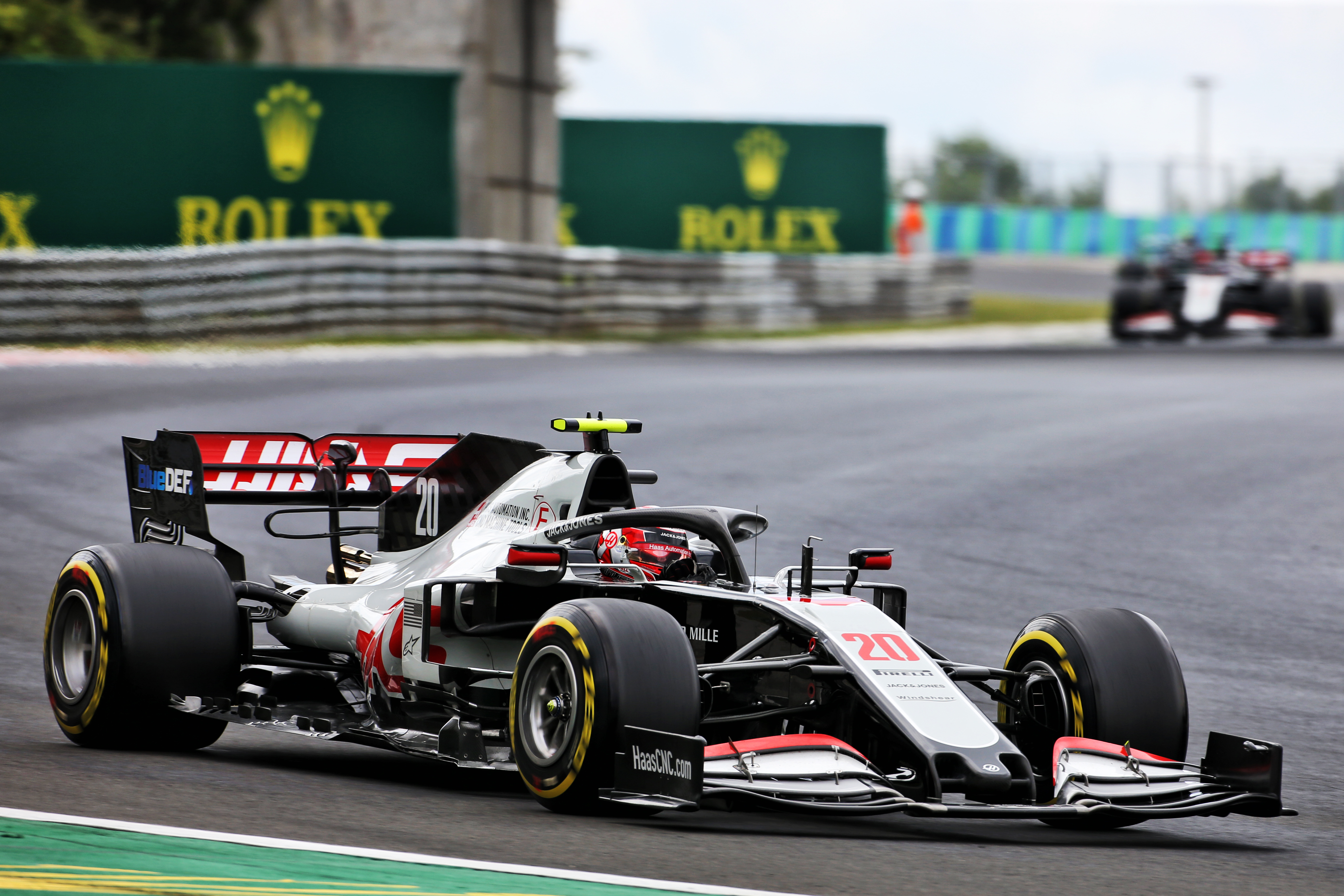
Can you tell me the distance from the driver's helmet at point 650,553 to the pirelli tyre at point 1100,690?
1276 mm

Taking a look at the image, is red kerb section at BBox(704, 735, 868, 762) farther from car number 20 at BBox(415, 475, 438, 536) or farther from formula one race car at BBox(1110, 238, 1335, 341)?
formula one race car at BBox(1110, 238, 1335, 341)

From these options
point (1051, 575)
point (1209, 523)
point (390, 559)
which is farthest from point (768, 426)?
point (390, 559)

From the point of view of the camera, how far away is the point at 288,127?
2444 cm

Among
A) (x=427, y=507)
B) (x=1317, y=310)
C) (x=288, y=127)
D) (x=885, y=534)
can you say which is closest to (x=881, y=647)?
(x=427, y=507)

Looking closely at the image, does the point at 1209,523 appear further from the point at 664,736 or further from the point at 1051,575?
the point at 664,736

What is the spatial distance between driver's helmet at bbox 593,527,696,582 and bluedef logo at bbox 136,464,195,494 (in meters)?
2.13

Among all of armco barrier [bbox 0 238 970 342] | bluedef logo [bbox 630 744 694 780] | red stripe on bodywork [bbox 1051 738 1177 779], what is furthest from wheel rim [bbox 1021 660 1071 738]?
armco barrier [bbox 0 238 970 342]

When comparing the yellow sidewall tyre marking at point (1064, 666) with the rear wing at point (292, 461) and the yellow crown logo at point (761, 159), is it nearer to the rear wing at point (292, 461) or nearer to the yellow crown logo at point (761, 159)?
the rear wing at point (292, 461)

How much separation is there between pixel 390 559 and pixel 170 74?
55.8 ft

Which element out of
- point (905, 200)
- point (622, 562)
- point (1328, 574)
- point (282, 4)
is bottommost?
point (1328, 574)

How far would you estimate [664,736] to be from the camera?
592cm

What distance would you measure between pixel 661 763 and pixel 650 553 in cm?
141

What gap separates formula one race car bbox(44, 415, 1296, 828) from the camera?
6086mm

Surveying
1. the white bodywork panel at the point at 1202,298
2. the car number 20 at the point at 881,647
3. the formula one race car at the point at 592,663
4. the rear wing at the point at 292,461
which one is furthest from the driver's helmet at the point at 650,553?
the white bodywork panel at the point at 1202,298
